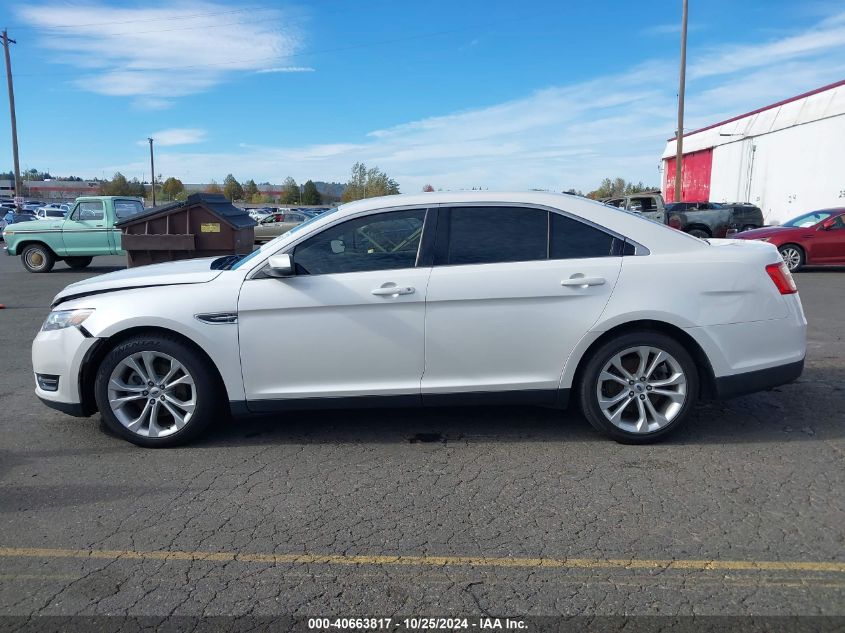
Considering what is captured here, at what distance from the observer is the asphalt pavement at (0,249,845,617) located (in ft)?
9.10

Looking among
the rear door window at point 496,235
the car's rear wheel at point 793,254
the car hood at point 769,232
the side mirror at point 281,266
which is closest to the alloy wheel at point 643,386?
the rear door window at point 496,235

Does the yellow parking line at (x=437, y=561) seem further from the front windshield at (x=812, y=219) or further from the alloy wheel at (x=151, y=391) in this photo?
the front windshield at (x=812, y=219)

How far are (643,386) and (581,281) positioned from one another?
2.67 feet

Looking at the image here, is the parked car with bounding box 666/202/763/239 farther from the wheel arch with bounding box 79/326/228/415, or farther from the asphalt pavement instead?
the wheel arch with bounding box 79/326/228/415

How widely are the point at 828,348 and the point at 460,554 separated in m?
5.84

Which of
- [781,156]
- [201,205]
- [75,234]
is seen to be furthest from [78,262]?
[781,156]

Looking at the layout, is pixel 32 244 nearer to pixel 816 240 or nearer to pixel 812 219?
pixel 816 240

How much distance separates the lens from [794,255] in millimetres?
14727

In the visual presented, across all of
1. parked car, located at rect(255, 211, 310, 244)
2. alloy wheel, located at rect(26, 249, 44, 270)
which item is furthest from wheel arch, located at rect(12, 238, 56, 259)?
parked car, located at rect(255, 211, 310, 244)

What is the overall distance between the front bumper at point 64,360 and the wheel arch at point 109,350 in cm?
2

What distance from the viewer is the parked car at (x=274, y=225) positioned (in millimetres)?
28312

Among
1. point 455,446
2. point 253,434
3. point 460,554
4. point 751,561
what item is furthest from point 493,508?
point 253,434

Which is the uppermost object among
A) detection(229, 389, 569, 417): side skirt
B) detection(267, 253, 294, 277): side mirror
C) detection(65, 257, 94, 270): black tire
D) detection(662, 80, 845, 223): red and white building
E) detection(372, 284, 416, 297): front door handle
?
detection(662, 80, 845, 223): red and white building

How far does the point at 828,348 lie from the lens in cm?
705
